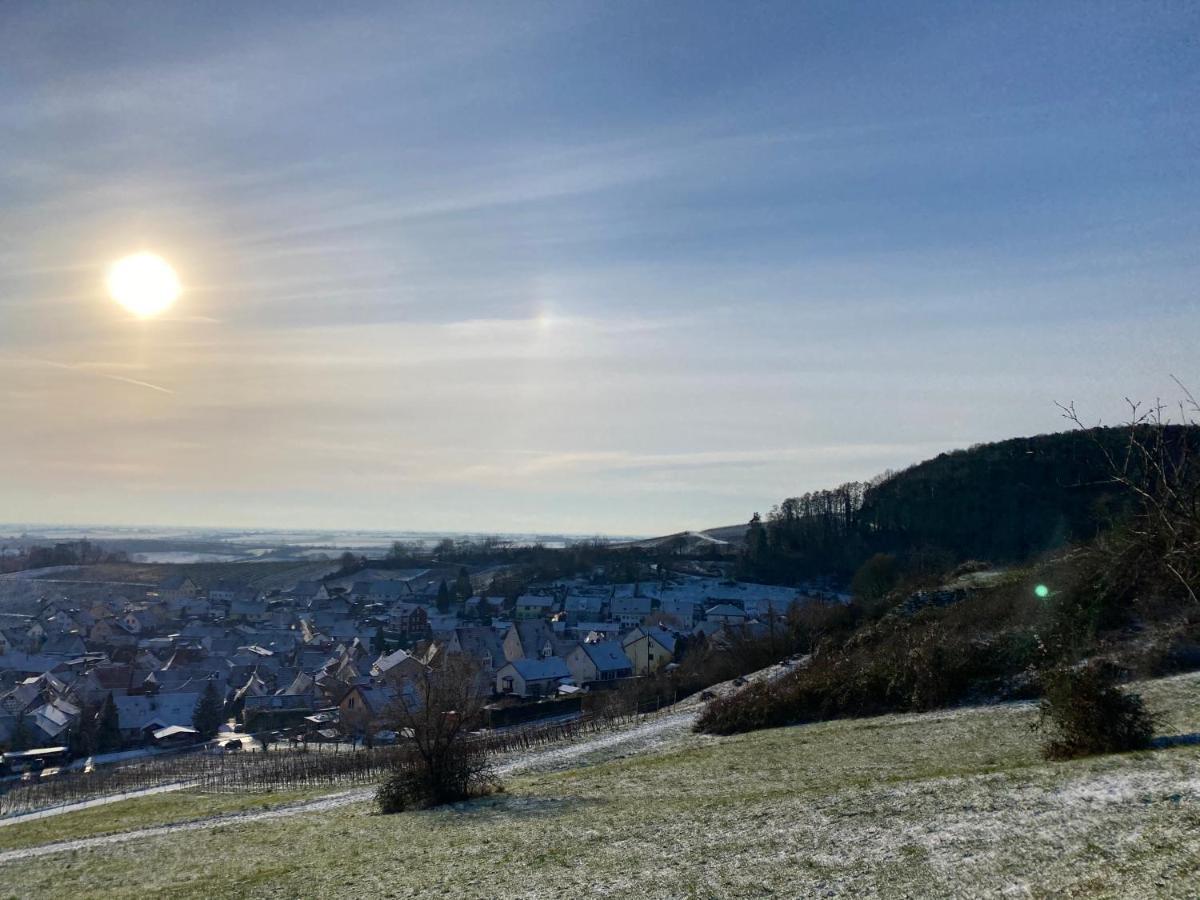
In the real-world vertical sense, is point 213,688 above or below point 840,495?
below

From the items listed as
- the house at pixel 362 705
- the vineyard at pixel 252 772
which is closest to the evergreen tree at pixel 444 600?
the house at pixel 362 705

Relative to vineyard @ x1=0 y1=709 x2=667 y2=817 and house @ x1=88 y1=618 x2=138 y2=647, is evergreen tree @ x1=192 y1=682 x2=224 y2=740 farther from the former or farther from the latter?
house @ x1=88 y1=618 x2=138 y2=647

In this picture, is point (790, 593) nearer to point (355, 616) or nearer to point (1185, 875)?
point (355, 616)

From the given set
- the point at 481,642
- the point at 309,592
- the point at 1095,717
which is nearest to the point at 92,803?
the point at 1095,717

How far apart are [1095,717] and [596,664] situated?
61.8 metres

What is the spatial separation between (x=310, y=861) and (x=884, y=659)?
23.5 metres

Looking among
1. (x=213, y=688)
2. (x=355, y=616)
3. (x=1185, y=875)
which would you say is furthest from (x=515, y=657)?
(x=1185, y=875)

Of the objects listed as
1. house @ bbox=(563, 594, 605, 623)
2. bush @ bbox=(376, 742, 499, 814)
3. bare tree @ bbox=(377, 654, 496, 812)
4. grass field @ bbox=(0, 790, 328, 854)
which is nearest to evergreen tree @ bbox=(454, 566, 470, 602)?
house @ bbox=(563, 594, 605, 623)

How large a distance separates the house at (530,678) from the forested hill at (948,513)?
1448 inches

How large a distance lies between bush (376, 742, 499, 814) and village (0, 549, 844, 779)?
469 centimetres

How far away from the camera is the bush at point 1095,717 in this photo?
657 inches

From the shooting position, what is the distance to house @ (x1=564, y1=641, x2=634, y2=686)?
76.1 meters

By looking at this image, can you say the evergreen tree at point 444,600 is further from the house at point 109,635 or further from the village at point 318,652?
the house at point 109,635

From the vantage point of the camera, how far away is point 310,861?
18203 millimetres
